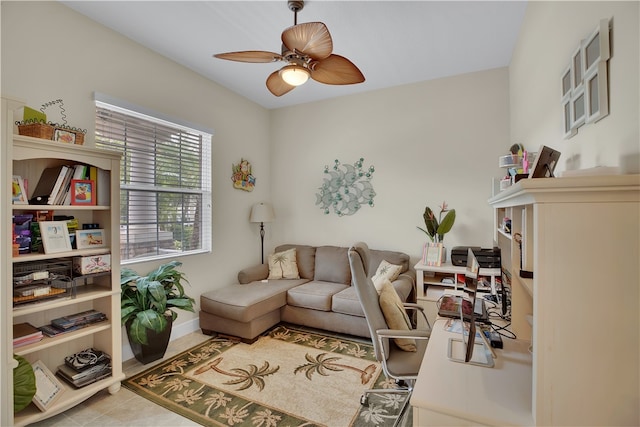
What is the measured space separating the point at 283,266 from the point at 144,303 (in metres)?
1.68

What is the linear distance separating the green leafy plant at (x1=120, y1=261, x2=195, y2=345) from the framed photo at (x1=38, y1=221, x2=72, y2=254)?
0.54m

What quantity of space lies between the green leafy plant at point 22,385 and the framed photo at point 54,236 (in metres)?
0.61

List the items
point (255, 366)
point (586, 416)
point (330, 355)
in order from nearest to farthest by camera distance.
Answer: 1. point (586, 416)
2. point (255, 366)
3. point (330, 355)

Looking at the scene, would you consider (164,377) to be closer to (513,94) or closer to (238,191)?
(238,191)

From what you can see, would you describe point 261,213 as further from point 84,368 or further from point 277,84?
point 84,368

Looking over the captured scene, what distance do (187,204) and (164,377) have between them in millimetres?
1665

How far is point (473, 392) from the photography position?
1066 millimetres

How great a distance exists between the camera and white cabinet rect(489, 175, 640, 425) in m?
0.78

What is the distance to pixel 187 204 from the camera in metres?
Answer: 3.25

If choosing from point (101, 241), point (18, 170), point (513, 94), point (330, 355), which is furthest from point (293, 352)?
point (513, 94)

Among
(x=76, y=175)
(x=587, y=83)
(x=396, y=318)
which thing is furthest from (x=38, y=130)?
(x=587, y=83)

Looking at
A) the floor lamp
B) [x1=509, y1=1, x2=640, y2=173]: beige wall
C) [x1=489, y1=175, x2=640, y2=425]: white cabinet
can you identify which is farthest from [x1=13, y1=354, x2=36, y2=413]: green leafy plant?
[x1=509, y1=1, x2=640, y2=173]: beige wall

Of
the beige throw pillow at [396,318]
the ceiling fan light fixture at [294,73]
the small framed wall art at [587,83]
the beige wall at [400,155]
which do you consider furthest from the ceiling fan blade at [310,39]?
the beige wall at [400,155]

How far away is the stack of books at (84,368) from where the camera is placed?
2.00m
